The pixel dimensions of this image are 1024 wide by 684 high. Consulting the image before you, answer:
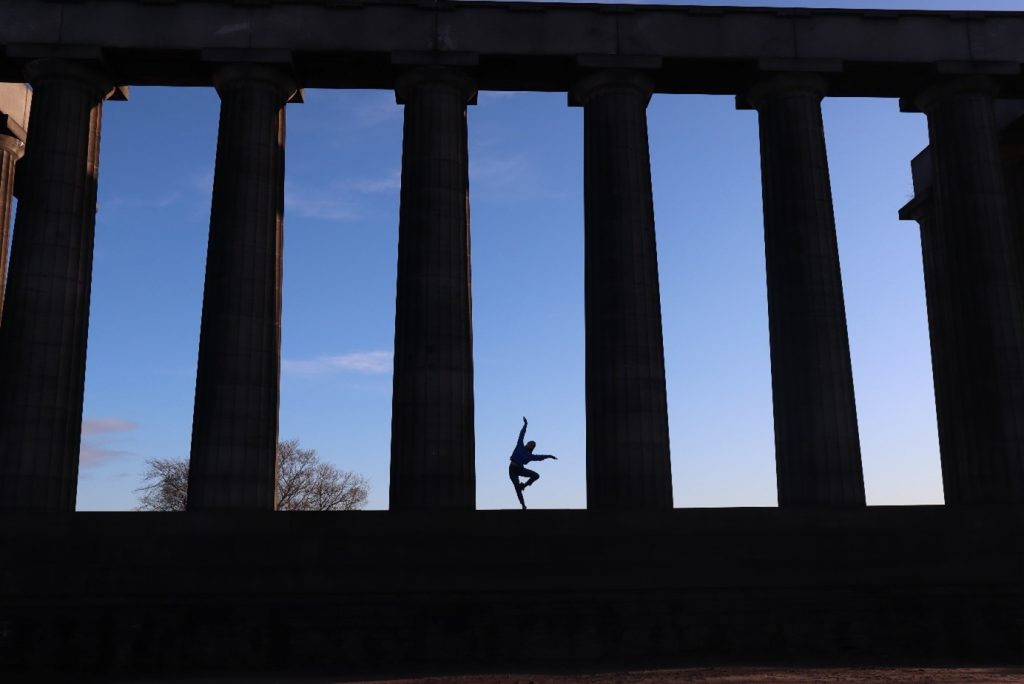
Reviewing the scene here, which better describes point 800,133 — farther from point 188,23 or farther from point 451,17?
point 188,23

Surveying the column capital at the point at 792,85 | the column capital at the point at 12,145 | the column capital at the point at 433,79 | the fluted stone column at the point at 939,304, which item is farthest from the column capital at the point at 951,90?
the column capital at the point at 12,145

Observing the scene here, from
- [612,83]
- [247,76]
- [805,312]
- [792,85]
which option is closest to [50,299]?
[247,76]

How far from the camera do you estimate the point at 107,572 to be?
31031 mm

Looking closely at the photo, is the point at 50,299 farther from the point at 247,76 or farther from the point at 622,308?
the point at 622,308

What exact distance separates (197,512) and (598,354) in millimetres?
15199

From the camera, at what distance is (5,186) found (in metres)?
44.6

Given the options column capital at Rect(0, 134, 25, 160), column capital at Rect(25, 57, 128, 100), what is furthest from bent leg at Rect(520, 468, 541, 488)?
column capital at Rect(0, 134, 25, 160)

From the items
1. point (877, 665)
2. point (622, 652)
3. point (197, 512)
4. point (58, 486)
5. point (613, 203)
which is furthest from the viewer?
point (613, 203)

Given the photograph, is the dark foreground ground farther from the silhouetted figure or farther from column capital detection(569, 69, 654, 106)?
column capital detection(569, 69, 654, 106)

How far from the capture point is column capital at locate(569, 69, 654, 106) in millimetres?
40750

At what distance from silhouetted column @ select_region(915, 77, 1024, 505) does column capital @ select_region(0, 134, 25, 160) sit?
3987cm

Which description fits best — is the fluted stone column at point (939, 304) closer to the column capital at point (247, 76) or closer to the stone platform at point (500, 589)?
the stone platform at point (500, 589)

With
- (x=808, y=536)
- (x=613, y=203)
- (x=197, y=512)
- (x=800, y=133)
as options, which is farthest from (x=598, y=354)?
(x=197, y=512)

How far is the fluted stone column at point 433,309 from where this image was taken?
36.1 m
